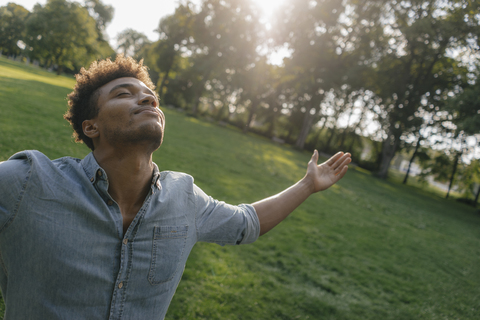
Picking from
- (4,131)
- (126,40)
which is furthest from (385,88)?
(126,40)

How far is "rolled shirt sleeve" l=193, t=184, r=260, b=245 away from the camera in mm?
2086

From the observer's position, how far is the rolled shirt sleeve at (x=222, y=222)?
6.84 ft

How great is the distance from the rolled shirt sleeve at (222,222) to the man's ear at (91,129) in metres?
0.78

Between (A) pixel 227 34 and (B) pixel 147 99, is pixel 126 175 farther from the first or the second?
(A) pixel 227 34

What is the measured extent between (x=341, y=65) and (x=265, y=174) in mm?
24715

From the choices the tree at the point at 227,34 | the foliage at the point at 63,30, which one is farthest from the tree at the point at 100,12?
the tree at the point at 227,34

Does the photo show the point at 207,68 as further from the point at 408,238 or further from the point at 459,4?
the point at 408,238

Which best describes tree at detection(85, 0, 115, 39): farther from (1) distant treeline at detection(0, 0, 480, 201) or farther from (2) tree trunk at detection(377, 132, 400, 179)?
(2) tree trunk at detection(377, 132, 400, 179)

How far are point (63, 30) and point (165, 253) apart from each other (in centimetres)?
5033

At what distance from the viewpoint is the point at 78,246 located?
1.49m

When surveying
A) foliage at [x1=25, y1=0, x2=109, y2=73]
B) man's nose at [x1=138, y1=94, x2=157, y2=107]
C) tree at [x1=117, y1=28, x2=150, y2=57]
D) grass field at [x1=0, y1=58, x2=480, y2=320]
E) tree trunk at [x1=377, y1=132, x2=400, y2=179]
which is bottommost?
grass field at [x1=0, y1=58, x2=480, y2=320]

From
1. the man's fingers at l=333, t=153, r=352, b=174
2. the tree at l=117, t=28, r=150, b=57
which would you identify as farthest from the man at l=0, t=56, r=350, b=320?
the tree at l=117, t=28, r=150, b=57

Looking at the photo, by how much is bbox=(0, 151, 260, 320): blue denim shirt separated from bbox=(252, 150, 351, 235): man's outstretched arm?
76 cm

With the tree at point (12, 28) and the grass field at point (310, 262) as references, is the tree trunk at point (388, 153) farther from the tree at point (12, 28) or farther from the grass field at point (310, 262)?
the tree at point (12, 28)
